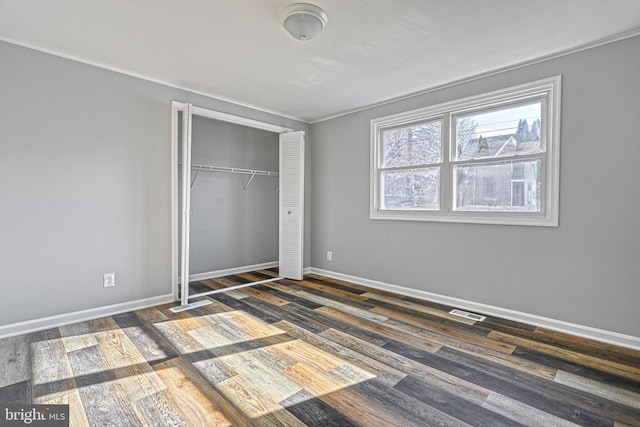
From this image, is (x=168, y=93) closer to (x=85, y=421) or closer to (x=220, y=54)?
(x=220, y=54)

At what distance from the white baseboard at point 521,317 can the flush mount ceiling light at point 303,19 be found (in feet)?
9.81

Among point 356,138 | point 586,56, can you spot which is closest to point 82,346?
point 356,138

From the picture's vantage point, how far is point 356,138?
446 cm

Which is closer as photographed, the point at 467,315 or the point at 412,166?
the point at 467,315

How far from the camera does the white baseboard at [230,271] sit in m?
4.62

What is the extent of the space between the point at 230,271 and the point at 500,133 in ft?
13.4

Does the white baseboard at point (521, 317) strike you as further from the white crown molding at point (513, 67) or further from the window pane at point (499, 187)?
the white crown molding at point (513, 67)

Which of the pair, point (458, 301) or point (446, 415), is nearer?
point (446, 415)

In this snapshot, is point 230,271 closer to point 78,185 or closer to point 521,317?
point 78,185

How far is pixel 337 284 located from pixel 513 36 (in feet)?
10.9

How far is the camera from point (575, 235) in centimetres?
275

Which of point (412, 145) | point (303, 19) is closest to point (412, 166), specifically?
point (412, 145)

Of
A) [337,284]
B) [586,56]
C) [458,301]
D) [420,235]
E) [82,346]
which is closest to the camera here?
[82,346]

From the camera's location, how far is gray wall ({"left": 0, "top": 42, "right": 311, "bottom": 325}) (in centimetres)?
267
